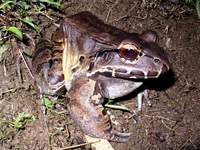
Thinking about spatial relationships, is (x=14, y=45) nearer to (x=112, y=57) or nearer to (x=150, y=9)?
(x=112, y=57)

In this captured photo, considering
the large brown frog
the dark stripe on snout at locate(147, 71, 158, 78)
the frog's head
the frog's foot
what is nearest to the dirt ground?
the frog's foot

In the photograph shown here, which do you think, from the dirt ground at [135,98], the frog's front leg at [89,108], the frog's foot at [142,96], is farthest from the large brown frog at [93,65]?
the frog's foot at [142,96]

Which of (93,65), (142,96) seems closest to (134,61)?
(93,65)

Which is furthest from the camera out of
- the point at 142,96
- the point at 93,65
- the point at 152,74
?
the point at 142,96

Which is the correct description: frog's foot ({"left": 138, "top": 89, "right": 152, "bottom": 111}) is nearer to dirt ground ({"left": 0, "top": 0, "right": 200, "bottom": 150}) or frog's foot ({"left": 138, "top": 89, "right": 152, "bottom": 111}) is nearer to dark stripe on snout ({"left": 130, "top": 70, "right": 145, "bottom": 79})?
dirt ground ({"left": 0, "top": 0, "right": 200, "bottom": 150})

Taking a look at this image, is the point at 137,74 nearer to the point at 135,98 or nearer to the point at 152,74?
the point at 152,74

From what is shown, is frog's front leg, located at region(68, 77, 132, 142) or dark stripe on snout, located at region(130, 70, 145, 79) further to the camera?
frog's front leg, located at region(68, 77, 132, 142)

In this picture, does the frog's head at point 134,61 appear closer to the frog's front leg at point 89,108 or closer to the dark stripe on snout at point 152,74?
the dark stripe on snout at point 152,74
